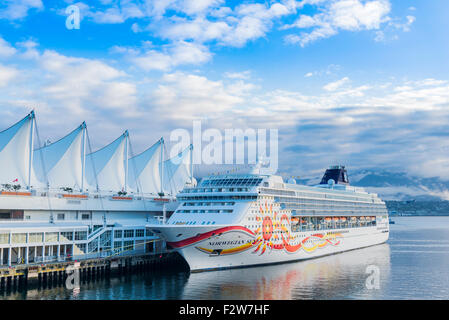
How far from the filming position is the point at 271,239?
38125 mm

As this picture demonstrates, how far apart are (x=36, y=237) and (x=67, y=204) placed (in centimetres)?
987

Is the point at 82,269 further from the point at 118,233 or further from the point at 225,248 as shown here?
the point at 225,248

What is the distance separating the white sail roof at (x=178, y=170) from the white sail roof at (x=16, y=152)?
98.9 ft

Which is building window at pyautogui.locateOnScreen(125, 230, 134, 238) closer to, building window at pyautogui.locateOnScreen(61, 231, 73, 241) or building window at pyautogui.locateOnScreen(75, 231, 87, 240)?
building window at pyautogui.locateOnScreen(75, 231, 87, 240)

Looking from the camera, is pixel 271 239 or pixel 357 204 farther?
pixel 357 204

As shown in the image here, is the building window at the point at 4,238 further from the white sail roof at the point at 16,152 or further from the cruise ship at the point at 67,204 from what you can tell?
the white sail roof at the point at 16,152

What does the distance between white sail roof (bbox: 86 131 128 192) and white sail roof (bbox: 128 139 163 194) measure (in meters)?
4.95

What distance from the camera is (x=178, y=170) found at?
2908 inches

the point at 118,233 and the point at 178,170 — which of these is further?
the point at 178,170

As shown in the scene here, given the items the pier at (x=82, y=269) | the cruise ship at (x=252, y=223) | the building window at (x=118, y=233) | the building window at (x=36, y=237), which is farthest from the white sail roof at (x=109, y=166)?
the building window at (x=36, y=237)

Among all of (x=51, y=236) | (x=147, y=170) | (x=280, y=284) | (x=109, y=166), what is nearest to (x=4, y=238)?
(x=51, y=236)

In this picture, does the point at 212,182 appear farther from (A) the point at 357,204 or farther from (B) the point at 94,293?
(A) the point at 357,204
